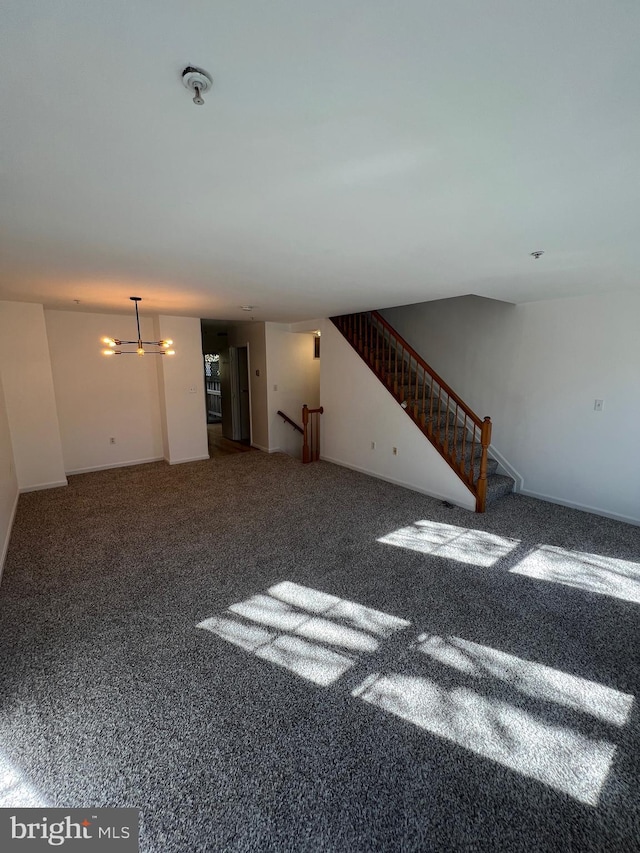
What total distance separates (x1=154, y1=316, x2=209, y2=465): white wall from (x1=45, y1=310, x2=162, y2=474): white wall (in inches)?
11.1

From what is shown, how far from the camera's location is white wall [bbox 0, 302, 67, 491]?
14.6 feet

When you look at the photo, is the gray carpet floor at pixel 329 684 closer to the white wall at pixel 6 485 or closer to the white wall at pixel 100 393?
the white wall at pixel 6 485

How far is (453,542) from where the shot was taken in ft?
11.5

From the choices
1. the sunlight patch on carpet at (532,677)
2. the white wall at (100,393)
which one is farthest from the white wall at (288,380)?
the sunlight patch on carpet at (532,677)

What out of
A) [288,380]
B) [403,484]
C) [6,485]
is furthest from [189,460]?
A: [403,484]

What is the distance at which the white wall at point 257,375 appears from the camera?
660 centimetres

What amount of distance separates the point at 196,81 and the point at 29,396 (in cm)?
505

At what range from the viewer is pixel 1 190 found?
157cm

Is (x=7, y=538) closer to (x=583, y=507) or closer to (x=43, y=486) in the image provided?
(x=43, y=486)

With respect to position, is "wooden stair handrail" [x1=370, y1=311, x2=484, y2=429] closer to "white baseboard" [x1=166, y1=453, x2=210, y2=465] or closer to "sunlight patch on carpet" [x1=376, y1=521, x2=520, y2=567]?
"sunlight patch on carpet" [x1=376, y1=521, x2=520, y2=567]

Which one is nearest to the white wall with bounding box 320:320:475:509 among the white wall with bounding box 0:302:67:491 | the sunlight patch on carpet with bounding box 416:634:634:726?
the sunlight patch on carpet with bounding box 416:634:634:726

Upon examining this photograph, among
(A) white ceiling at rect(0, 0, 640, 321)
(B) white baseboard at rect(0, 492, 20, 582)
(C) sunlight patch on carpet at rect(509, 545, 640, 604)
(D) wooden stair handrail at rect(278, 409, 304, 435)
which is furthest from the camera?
(D) wooden stair handrail at rect(278, 409, 304, 435)

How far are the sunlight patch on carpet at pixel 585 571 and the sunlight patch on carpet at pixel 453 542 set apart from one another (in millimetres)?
230

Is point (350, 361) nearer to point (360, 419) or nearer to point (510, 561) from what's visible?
point (360, 419)
